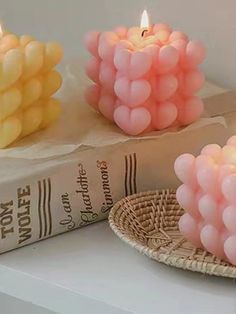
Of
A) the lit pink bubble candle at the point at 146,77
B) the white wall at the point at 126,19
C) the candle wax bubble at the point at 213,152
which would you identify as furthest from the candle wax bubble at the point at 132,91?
the white wall at the point at 126,19

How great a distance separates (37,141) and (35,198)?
70 millimetres

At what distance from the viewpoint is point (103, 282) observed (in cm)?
64

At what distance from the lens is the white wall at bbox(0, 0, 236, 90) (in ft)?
3.05

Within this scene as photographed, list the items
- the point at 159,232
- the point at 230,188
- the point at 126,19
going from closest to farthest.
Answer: the point at 230,188 < the point at 159,232 < the point at 126,19

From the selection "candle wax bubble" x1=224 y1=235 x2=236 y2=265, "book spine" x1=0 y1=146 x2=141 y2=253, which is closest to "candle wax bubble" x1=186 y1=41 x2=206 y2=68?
"book spine" x1=0 y1=146 x2=141 y2=253

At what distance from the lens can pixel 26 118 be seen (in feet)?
2.42

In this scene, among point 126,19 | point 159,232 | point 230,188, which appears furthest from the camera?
point 126,19

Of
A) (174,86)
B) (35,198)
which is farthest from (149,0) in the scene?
(35,198)

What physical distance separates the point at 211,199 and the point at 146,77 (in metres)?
0.16

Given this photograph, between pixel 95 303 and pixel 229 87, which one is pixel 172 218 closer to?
pixel 95 303

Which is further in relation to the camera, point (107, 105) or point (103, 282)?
point (107, 105)

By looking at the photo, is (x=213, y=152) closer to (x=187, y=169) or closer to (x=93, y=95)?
(x=187, y=169)

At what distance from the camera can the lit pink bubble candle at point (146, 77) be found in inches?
29.2

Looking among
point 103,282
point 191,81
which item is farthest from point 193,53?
point 103,282
